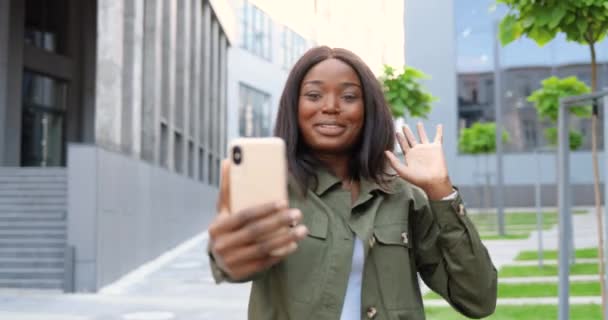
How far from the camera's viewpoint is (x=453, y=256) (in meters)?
2.07

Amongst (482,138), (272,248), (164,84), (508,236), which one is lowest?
(508,236)

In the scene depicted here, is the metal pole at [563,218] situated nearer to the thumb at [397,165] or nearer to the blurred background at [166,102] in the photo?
the blurred background at [166,102]

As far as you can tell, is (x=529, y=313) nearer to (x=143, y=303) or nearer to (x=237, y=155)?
(x=143, y=303)

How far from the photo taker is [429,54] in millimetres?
3143

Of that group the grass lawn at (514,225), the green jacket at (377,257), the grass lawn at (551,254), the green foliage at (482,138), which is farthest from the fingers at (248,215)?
the green foliage at (482,138)

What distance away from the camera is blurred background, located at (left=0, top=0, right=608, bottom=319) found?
126 inches

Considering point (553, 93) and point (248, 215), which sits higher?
point (553, 93)

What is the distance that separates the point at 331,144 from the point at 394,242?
0.98 feet

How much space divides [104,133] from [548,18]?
36.5 ft

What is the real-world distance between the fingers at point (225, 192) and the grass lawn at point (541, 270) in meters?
12.8

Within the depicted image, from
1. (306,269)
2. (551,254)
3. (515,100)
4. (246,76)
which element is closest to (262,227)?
(306,269)

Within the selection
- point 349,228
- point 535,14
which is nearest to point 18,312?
point 535,14

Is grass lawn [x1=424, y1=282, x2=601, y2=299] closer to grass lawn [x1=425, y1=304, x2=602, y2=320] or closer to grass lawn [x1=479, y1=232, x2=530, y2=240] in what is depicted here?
grass lawn [x1=425, y1=304, x2=602, y2=320]

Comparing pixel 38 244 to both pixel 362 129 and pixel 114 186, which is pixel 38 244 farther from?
pixel 362 129
